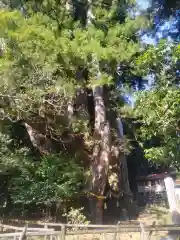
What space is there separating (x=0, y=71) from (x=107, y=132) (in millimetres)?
4692

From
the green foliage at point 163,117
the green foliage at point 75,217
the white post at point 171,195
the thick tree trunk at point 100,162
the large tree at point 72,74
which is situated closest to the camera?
the green foliage at point 163,117

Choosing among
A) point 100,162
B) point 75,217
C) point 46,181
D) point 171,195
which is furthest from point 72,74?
point 171,195

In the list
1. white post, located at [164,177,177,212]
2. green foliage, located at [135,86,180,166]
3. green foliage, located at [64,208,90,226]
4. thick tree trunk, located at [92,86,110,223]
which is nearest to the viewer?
green foliage, located at [135,86,180,166]

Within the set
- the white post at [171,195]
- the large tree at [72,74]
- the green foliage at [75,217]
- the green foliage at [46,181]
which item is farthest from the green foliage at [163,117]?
the green foliage at [75,217]

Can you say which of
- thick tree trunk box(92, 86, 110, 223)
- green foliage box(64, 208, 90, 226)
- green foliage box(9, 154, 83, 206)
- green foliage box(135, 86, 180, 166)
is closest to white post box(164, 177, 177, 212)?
thick tree trunk box(92, 86, 110, 223)

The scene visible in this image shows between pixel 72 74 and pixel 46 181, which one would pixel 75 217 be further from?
pixel 72 74

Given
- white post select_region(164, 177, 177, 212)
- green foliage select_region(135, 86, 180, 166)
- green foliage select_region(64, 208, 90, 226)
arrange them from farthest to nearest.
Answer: green foliage select_region(64, 208, 90, 226), white post select_region(164, 177, 177, 212), green foliage select_region(135, 86, 180, 166)

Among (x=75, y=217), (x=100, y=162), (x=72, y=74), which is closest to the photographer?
(x=72, y=74)

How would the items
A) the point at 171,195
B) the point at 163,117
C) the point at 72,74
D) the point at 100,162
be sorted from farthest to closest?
the point at 100,162
the point at 72,74
the point at 171,195
the point at 163,117

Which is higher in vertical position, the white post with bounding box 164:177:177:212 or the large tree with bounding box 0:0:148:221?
the large tree with bounding box 0:0:148:221

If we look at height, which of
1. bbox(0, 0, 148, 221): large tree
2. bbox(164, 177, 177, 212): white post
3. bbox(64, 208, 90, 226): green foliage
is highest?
bbox(0, 0, 148, 221): large tree

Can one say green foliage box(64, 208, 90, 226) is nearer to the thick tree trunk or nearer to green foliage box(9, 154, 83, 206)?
green foliage box(9, 154, 83, 206)

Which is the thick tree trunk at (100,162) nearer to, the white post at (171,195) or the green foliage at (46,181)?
the green foliage at (46,181)

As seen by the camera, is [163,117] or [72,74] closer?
[163,117]
